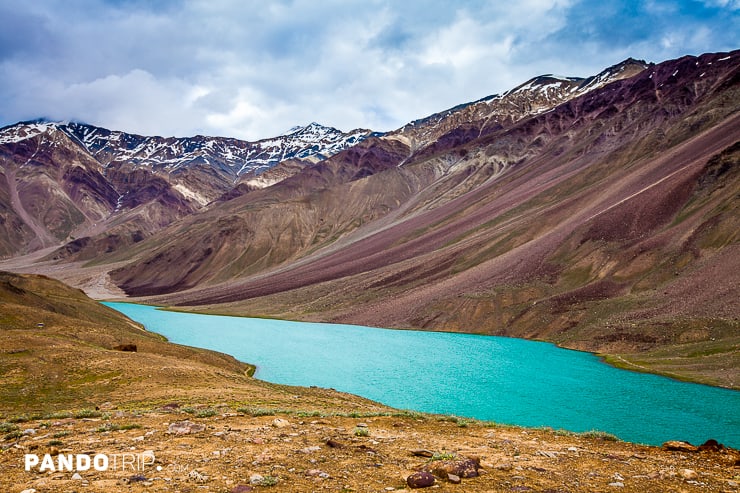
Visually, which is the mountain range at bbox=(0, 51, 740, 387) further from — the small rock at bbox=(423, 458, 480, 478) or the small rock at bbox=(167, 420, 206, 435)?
the small rock at bbox=(167, 420, 206, 435)

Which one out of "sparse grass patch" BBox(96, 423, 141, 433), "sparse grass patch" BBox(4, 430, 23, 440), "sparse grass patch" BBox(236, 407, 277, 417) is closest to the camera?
"sparse grass patch" BBox(4, 430, 23, 440)

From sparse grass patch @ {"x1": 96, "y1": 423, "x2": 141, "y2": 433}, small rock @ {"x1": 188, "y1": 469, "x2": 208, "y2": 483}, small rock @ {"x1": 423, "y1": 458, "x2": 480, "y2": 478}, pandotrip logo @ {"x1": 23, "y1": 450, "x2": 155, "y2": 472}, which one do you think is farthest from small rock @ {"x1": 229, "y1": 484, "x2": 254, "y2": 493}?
sparse grass patch @ {"x1": 96, "y1": 423, "x2": 141, "y2": 433}

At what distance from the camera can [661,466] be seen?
13.7 meters

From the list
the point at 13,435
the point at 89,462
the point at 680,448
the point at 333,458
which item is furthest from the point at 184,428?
the point at 680,448

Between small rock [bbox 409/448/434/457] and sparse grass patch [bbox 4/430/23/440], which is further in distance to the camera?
sparse grass patch [bbox 4/430/23/440]

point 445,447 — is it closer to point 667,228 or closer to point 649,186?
point 667,228

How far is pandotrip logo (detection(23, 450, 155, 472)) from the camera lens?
1200cm

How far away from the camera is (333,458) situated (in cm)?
1346

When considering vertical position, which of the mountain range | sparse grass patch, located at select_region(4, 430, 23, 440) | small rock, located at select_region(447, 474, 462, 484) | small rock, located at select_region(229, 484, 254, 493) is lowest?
sparse grass patch, located at select_region(4, 430, 23, 440)

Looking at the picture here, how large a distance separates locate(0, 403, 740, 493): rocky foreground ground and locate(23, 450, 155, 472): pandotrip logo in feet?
0.20

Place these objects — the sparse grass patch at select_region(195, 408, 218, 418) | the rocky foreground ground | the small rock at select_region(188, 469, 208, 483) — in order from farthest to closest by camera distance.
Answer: the sparse grass patch at select_region(195, 408, 218, 418) < the rocky foreground ground < the small rock at select_region(188, 469, 208, 483)

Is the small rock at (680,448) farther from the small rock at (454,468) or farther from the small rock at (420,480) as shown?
the small rock at (420,480)

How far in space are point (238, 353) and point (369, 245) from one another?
349 feet

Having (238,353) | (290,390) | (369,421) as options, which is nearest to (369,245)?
Answer: (238,353)
